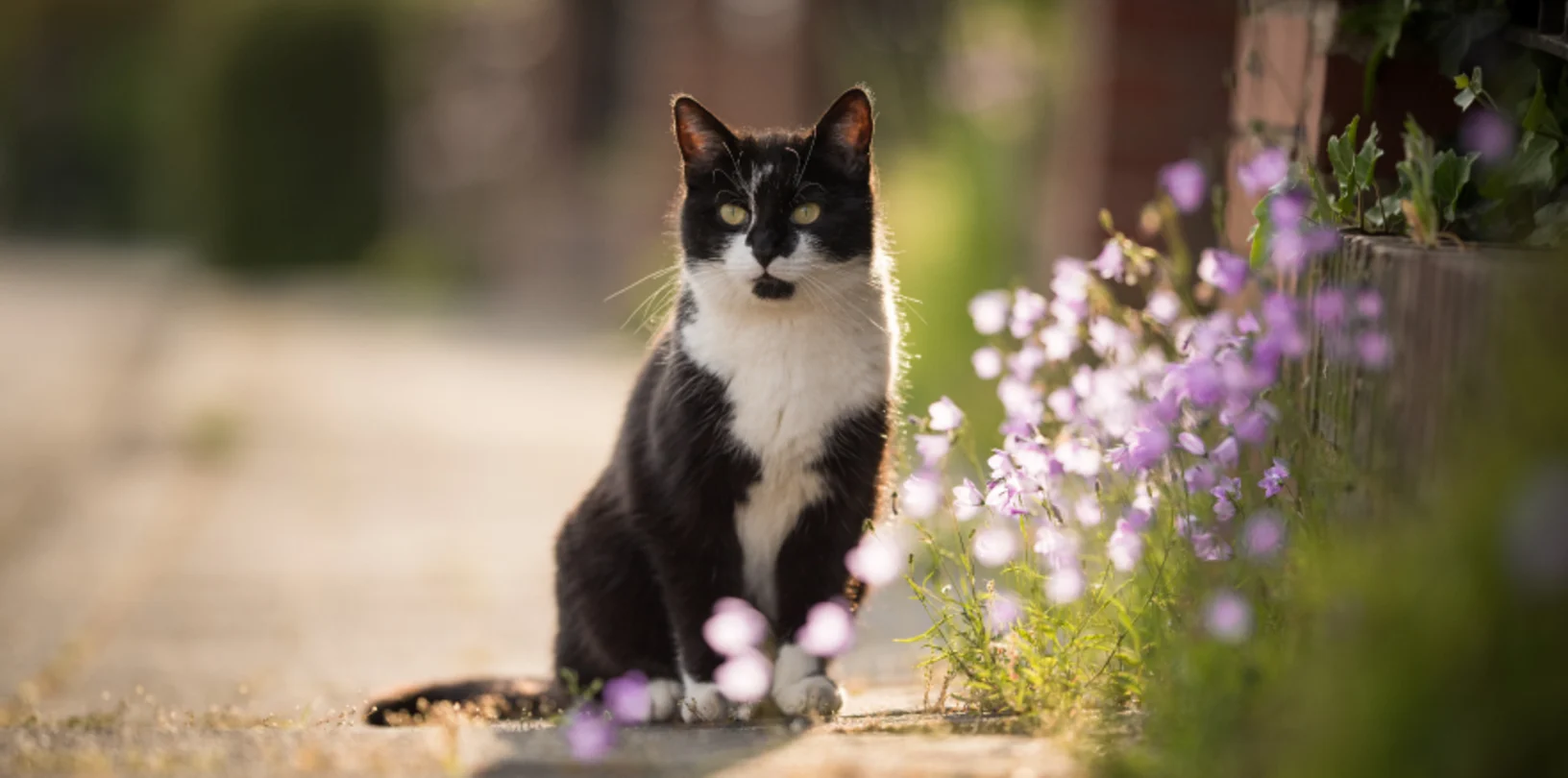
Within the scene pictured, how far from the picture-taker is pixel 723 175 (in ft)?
9.31

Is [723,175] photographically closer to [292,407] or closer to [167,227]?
[292,407]

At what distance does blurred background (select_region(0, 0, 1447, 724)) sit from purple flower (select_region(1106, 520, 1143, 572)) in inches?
28.0

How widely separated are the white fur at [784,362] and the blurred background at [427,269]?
19 centimetres

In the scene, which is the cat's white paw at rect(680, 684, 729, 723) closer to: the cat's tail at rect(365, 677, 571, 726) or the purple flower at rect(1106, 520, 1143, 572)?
the cat's tail at rect(365, 677, 571, 726)

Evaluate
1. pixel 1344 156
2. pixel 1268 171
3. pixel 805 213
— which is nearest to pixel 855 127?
pixel 805 213

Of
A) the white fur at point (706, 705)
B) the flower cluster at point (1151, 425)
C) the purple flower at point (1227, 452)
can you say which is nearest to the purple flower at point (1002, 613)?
the flower cluster at point (1151, 425)

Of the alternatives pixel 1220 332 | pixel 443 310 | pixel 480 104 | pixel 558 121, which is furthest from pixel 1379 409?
pixel 480 104

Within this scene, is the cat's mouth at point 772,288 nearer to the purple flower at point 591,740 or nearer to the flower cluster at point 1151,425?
the flower cluster at point 1151,425

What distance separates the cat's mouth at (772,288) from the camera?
2695 millimetres

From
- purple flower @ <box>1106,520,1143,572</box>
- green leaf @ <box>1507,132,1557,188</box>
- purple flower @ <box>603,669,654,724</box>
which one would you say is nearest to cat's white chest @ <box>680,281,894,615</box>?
purple flower @ <box>603,669,654,724</box>

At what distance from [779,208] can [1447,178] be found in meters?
1.10

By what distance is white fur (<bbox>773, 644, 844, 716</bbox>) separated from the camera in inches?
101

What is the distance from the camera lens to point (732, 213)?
2785 mm

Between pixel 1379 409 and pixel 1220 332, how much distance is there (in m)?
0.42
